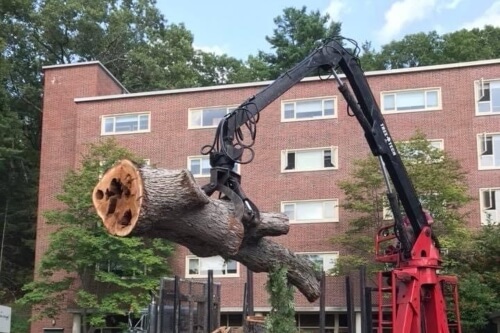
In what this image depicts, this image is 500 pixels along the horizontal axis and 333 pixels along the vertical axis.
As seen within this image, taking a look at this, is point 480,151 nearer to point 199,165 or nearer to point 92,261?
point 199,165

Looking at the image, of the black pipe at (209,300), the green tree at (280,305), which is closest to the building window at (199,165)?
the black pipe at (209,300)

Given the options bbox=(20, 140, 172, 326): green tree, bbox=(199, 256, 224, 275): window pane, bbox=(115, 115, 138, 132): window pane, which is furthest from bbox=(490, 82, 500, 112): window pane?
bbox=(115, 115, 138, 132): window pane

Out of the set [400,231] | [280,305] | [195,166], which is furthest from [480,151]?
[280,305]

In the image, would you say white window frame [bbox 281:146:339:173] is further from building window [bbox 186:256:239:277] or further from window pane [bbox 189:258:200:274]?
window pane [bbox 189:258:200:274]

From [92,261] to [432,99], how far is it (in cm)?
1462

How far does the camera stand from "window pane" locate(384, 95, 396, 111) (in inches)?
1171

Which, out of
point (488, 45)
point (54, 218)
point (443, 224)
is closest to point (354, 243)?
point (443, 224)

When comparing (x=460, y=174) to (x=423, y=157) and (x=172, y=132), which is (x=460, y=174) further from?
(x=172, y=132)

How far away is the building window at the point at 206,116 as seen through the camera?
31.8 meters

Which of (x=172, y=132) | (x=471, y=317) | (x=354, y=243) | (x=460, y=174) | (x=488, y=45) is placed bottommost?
(x=471, y=317)

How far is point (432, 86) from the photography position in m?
29.4

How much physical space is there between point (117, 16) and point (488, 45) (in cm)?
2419

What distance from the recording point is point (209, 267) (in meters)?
30.8

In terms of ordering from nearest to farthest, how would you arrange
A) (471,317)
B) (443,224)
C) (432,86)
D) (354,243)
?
(471,317), (443,224), (354,243), (432,86)
